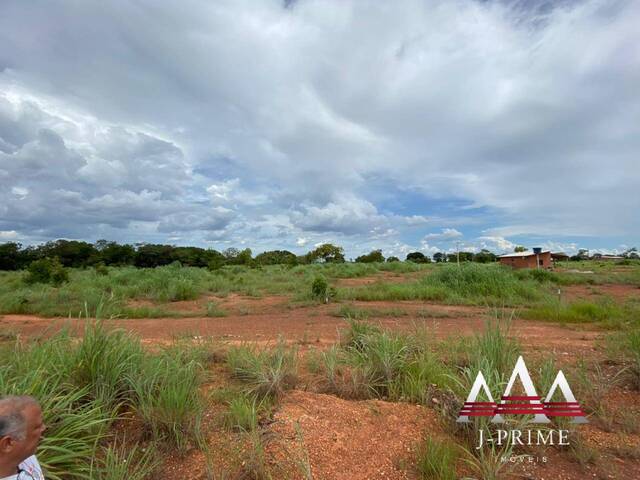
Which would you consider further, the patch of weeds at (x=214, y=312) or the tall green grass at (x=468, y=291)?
the tall green grass at (x=468, y=291)

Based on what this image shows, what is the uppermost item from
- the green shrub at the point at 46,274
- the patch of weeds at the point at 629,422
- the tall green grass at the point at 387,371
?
the green shrub at the point at 46,274

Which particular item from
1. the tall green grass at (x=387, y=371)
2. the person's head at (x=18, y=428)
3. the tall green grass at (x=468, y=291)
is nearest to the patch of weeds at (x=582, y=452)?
the tall green grass at (x=387, y=371)

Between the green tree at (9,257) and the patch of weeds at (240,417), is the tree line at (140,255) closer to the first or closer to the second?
the green tree at (9,257)

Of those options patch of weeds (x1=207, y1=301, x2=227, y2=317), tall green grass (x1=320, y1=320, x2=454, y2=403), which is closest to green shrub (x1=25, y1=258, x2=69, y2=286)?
patch of weeds (x1=207, y1=301, x2=227, y2=317)

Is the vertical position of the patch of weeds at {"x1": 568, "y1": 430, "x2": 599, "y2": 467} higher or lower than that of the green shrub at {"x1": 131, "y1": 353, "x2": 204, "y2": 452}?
lower

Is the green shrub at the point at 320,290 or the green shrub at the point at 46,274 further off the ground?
the green shrub at the point at 46,274

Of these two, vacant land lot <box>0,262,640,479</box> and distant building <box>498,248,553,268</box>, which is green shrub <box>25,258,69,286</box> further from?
distant building <box>498,248,553,268</box>

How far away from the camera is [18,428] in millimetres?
1363

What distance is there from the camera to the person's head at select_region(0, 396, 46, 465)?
1.34 meters

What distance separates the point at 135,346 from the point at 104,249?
52212 millimetres

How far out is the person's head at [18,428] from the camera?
134cm

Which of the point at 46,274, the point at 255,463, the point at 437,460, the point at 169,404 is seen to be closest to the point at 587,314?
the point at 437,460

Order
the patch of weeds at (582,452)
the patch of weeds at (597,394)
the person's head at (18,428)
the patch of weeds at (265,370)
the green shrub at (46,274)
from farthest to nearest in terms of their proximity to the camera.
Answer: the green shrub at (46,274)
the patch of weeds at (265,370)
the patch of weeds at (597,394)
the patch of weeds at (582,452)
the person's head at (18,428)

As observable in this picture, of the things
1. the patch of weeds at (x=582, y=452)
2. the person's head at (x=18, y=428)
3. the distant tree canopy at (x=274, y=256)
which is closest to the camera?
the person's head at (x=18, y=428)
